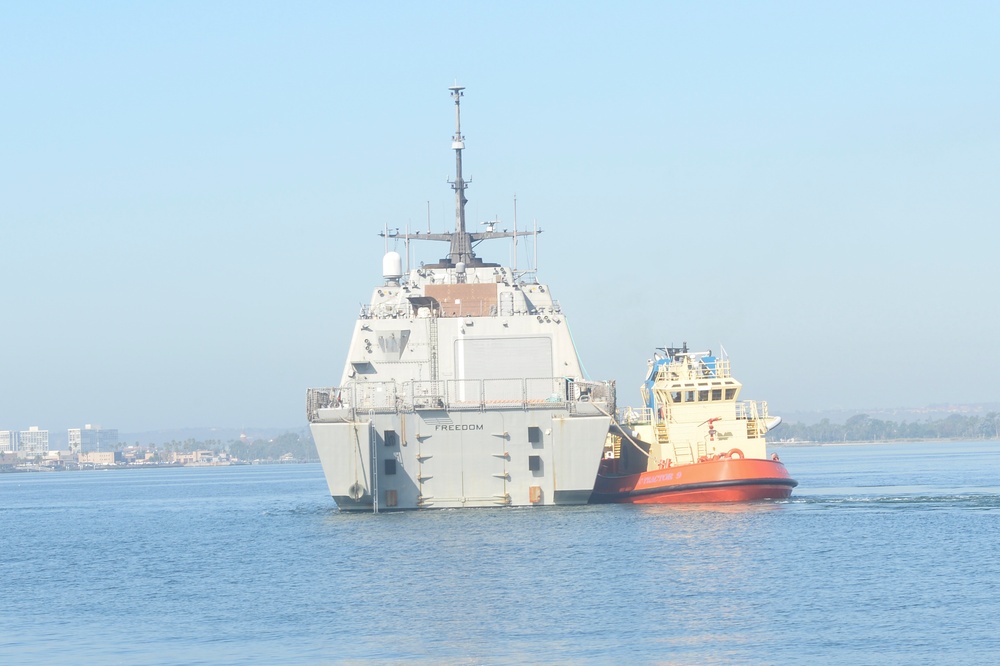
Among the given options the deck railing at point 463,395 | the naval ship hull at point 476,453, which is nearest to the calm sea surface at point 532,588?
the naval ship hull at point 476,453

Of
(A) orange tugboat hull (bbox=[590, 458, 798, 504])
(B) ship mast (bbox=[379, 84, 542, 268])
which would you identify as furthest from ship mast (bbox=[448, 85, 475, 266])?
(A) orange tugboat hull (bbox=[590, 458, 798, 504])

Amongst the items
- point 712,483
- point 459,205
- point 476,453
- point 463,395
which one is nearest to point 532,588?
point 476,453

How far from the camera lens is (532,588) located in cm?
3198

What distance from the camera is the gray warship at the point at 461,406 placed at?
153 ft

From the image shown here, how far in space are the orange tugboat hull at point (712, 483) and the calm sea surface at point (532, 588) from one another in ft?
3.30

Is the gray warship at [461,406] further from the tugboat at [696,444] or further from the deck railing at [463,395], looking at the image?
the tugboat at [696,444]

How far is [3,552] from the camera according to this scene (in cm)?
4681

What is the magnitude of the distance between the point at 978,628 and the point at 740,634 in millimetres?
4324

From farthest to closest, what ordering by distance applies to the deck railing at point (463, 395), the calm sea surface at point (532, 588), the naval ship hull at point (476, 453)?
the deck railing at point (463, 395)
the naval ship hull at point (476, 453)
the calm sea surface at point (532, 588)

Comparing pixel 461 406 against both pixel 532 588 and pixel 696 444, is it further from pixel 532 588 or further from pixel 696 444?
pixel 532 588

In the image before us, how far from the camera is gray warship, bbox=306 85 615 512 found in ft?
153

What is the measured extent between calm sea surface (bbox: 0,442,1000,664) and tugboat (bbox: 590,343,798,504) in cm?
134

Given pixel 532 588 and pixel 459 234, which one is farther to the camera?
pixel 459 234

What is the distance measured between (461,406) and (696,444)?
10.1m
